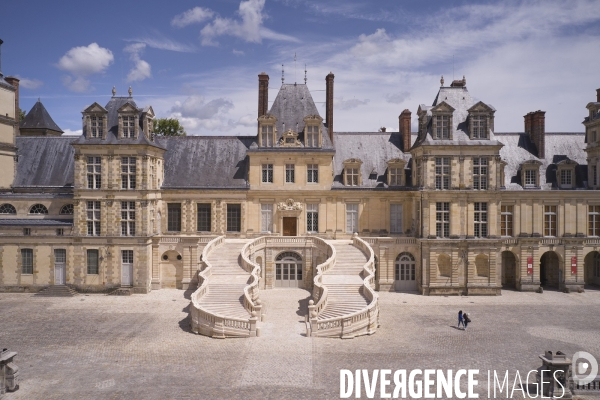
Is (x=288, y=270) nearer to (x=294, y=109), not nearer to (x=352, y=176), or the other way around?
(x=352, y=176)

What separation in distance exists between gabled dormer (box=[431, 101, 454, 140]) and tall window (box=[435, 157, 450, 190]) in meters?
1.72

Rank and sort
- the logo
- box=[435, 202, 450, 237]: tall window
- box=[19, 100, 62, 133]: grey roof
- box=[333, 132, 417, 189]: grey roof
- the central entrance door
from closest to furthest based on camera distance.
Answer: the logo, box=[435, 202, 450, 237]: tall window, the central entrance door, box=[333, 132, 417, 189]: grey roof, box=[19, 100, 62, 133]: grey roof

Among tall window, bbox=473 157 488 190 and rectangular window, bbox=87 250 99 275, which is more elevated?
tall window, bbox=473 157 488 190

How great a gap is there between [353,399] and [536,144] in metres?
31.3

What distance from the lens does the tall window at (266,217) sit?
40.2 m

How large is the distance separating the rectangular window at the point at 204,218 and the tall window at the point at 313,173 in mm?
8339

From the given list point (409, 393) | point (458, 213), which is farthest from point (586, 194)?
point (409, 393)

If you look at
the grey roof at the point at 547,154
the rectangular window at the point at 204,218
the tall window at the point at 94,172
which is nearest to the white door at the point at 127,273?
the tall window at the point at 94,172

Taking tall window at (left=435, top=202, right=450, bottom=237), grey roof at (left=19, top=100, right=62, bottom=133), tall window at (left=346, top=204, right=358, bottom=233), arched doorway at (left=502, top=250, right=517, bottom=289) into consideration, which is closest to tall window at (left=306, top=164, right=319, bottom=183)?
tall window at (left=346, top=204, right=358, bottom=233)

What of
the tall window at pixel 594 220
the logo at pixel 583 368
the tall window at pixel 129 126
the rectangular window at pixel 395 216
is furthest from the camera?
the rectangular window at pixel 395 216

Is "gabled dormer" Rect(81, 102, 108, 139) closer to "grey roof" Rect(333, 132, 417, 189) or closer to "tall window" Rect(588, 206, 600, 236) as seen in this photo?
"grey roof" Rect(333, 132, 417, 189)

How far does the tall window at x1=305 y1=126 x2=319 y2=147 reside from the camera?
40031 mm

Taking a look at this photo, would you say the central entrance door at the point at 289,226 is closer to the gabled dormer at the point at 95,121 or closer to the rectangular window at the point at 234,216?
the rectangular window at the point at 234,216

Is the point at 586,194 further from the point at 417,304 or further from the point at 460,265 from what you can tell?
the point at 417,304
